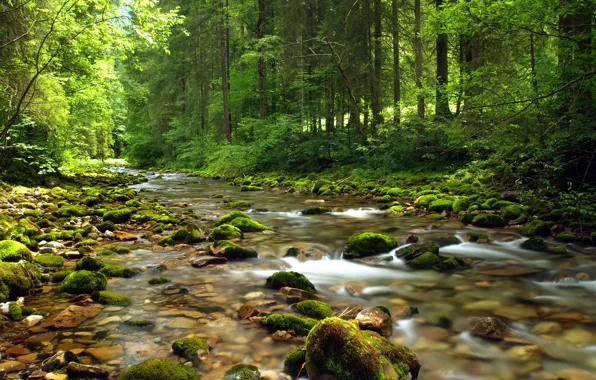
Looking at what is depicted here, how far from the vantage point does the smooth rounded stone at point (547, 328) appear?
3922mm

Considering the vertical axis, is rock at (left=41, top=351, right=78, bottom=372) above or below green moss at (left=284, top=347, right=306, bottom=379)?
above

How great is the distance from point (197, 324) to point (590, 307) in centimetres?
440

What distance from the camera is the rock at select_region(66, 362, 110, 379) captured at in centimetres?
294

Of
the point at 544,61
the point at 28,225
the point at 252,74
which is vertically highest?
the point at 252,74

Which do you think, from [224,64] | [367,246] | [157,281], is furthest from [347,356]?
[224,64]

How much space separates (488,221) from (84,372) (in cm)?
A: 786

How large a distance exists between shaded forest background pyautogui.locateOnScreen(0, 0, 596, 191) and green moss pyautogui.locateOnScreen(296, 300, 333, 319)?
3.99 m

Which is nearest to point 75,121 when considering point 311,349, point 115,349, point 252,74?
point 252,74

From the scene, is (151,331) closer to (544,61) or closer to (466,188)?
(544,61)

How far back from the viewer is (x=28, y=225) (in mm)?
7328

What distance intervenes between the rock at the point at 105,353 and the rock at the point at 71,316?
62 cm

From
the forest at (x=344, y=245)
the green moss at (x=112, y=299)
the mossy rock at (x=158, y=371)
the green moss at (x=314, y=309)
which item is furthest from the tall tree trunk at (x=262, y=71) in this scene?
the mossy rock at (x=158, y=371)

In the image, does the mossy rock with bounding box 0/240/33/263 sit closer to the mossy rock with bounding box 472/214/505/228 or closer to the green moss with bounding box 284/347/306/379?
the green moss with bounding box 284/347/306/379

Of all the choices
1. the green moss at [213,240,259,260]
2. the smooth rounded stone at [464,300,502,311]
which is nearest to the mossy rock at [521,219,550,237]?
the smooth rounded stone at [464,300,502,311]
